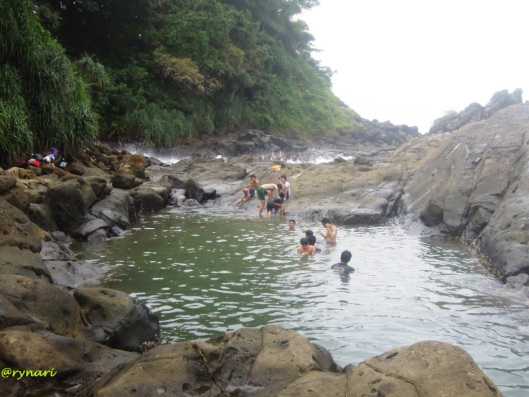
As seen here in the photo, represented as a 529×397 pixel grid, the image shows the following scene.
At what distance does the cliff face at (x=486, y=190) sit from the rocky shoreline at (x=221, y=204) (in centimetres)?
5

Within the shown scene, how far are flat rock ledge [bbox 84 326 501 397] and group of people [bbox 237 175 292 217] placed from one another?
547 inches

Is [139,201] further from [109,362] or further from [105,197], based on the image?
[109,362]

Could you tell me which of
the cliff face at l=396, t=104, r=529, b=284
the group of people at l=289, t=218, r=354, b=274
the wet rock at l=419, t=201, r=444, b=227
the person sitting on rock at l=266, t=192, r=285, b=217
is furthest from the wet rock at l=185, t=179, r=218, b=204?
the wet rock at l=419, t=201, r=444, b=227

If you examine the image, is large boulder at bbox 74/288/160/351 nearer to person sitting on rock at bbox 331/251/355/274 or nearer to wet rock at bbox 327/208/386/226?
person sitting on rock at bbox 331/251/355/274

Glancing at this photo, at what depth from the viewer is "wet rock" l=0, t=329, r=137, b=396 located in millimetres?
4781

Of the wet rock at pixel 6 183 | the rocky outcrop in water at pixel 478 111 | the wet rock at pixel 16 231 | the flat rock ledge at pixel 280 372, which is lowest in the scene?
the flat rock ledge at pixel 280 372

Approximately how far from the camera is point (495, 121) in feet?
61.4

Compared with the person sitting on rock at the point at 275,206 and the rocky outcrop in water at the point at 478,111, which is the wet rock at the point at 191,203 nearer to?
the person sitting on rock at the point at 275,206

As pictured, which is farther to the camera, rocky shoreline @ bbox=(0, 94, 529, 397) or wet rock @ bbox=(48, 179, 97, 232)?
wet rock @ bbox=(48, 179, 97, 232)

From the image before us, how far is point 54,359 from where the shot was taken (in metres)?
5.01

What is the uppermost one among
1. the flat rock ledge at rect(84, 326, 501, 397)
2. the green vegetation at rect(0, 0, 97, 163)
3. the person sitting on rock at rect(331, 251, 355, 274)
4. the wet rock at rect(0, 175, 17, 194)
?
the green vegetation at rect(0, 0, 97, 163)

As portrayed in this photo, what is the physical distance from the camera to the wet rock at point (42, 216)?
12.6 meters

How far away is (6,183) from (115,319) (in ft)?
21.7

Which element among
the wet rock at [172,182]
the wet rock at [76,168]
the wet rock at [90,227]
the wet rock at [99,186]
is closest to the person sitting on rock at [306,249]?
the wet rock at [90,227]
